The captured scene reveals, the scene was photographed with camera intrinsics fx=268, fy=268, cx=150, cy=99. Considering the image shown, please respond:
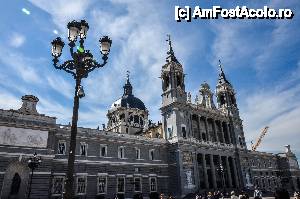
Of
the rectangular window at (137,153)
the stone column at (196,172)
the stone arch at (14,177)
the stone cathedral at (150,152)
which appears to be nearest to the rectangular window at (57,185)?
the stone cathedral at (150,152)

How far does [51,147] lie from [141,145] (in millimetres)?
15105

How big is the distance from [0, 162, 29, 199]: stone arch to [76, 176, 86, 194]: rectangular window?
6739 mm

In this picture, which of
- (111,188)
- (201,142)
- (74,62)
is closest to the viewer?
(74,62)

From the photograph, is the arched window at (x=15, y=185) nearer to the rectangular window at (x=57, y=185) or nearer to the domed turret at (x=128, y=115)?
the rectangular window at (x=57, y=185)

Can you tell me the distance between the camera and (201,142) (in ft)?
159

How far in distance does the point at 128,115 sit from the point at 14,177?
41.4 meters

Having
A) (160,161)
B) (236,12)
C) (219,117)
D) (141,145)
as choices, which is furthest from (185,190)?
(236,12)

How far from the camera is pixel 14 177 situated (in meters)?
29.7

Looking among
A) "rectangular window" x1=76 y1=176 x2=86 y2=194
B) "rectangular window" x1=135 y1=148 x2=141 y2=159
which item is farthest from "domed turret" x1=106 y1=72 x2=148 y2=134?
"rectangular window" x1=76 y1=176 x2=86 y2=194

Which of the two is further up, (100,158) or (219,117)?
(219,117)

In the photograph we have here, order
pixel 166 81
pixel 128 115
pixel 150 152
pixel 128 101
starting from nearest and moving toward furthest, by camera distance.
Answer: pixel 150 152, pixel 166 81, pixel 128 115, pixel 128 101

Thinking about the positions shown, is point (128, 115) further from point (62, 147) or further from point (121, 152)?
point (62, 147)

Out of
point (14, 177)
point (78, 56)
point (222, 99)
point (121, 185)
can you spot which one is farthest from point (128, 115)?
point (78, 56)

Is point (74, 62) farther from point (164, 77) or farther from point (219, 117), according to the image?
point (219, 117)
